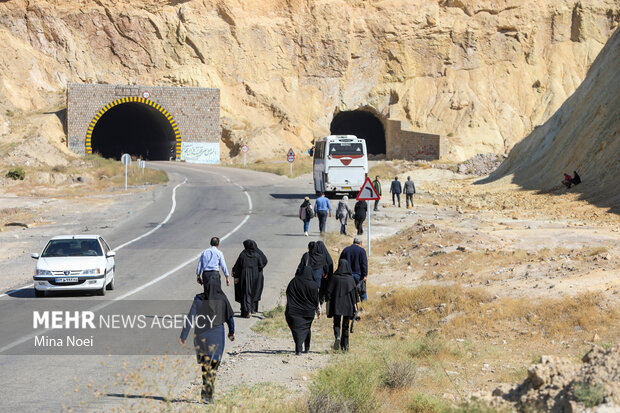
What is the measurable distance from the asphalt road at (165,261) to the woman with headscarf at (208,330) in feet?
3.53

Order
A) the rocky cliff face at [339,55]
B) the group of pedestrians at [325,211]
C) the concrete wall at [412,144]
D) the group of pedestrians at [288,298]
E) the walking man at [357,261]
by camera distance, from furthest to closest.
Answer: the rocky cliff face at [339,55] → the concrete wall at [412,144] → the group of pedestrians at [325,211] → the walking man at [357,261] → the group of pedestrians at [288,298]

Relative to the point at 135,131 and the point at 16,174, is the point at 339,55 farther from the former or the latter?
the point at 16,174

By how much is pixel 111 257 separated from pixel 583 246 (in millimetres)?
11797

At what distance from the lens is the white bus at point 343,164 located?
38.2 meters

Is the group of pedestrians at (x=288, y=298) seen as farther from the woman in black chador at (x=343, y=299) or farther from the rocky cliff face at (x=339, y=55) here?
the rocky cliff face at (x=339, y=55)

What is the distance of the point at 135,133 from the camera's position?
78562 mm

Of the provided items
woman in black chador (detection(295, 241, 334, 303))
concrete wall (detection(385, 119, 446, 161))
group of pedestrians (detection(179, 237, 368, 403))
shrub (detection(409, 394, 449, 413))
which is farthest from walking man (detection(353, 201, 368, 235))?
concrete wall (detection(385, 119, 446, 161))

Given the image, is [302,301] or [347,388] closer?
[347,388]

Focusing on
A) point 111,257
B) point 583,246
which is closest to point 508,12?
point 583,246

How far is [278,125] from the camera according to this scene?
7256cm

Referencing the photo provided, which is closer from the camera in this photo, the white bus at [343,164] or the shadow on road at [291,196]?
the white bus at [343,164]

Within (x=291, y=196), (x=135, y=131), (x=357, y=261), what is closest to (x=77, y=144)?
(x=135, y=131)

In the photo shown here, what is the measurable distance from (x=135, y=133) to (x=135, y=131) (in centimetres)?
31

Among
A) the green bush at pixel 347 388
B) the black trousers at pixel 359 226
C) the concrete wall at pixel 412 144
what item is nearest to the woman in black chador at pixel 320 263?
the green bush at pixel 347 388
